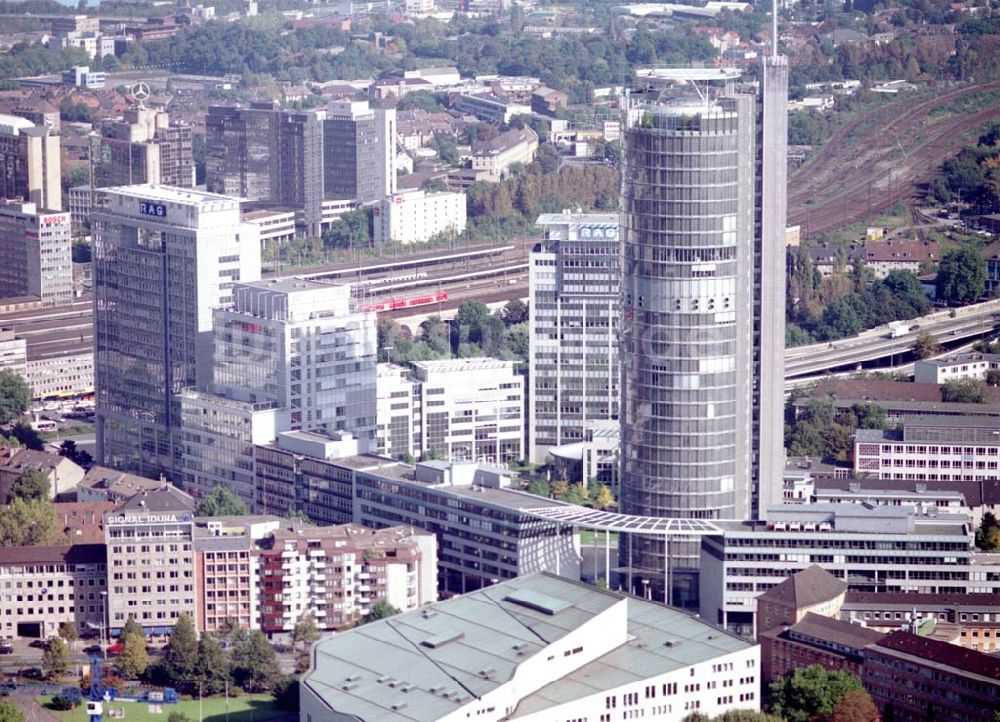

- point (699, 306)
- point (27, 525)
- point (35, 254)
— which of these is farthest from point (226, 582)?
point (35, 254)

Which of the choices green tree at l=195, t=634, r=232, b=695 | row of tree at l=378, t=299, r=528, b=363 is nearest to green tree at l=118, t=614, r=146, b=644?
green tree at l=195, t=634, r=232, b=695

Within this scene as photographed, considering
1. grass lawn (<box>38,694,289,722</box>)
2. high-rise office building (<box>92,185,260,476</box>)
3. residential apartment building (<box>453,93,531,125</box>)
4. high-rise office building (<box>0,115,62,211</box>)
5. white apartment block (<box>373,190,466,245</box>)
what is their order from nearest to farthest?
1. grass lawn (<box>38,694,289,722</box>)
2. high-rise office building (<box>92,185,260,476</box>)
3. white apartment block (<box>373,190,466,245</box>)
4. high-rise office building (<box>0,115,62,211</box>)
5. residential apartment building (<box>453,93,531,125</box>)

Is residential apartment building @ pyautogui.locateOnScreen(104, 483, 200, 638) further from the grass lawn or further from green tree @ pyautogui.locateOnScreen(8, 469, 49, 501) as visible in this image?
green tree @ pyautogui.locateOnScreen(8, 469, 49, 501)

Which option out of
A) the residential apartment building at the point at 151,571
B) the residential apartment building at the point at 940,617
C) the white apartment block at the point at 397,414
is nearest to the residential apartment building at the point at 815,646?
the residential apartment building at the point at 940,617

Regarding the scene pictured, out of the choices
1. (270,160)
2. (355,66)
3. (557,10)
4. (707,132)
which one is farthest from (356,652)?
(557,10)

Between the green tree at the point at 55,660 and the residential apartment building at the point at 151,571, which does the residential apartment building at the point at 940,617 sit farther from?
the green tree at the point at 55,660

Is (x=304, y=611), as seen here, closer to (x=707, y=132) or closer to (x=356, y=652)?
(x=356, y=652)
